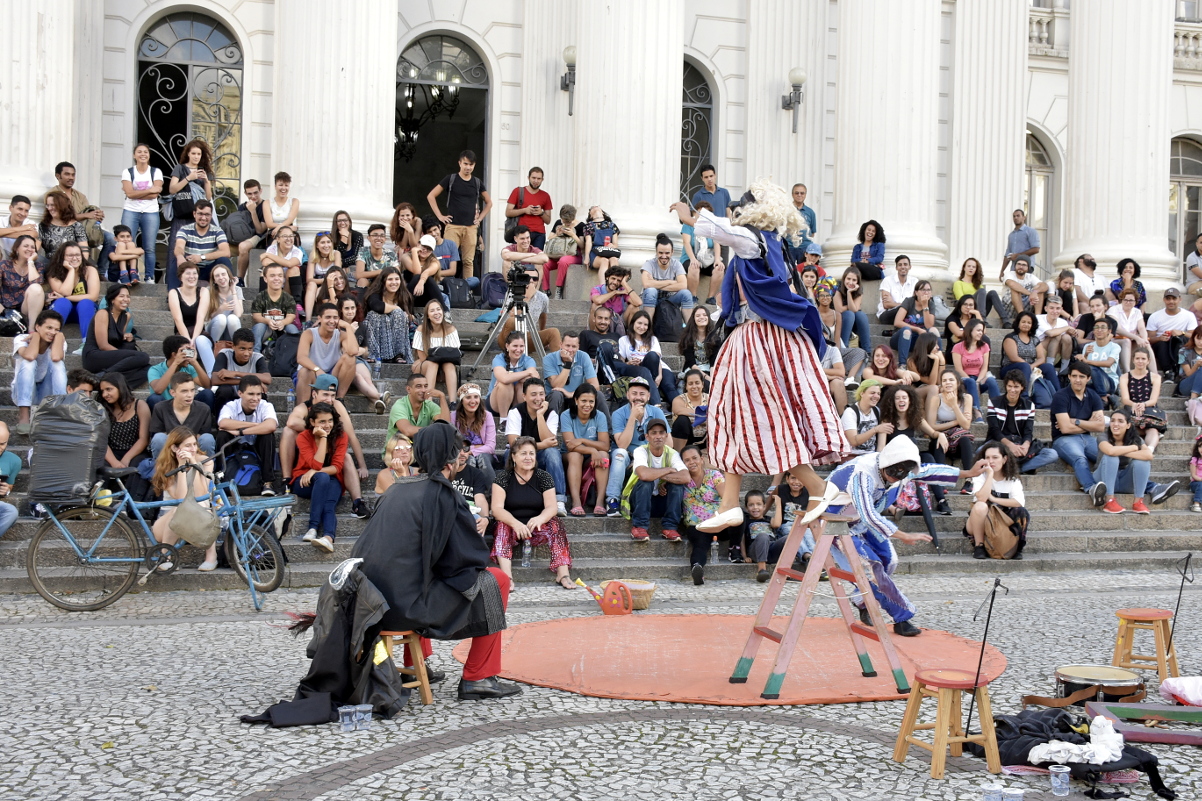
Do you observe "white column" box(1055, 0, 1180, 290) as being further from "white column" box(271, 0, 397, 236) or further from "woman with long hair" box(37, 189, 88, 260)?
"woman with long hair" box(37, 189, 88, 260)

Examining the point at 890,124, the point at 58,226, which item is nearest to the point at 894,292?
the point at 890,124

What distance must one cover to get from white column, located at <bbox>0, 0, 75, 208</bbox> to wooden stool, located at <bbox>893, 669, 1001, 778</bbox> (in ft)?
39.2

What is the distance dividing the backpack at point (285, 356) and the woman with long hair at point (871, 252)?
24.6 feet

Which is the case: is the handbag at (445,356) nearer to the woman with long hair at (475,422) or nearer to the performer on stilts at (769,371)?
the woman with long hair at (475,422)

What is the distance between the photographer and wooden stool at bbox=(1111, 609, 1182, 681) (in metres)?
7.05

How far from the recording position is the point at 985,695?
18.3 ft

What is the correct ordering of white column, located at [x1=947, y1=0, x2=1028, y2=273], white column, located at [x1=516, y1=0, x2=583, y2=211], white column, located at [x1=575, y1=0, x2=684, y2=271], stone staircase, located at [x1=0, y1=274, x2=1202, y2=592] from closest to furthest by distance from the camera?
stone staircase, located at [x1=0, y1=274, x2=1202, y2=592] < white column, located at [x1=575, y1=0, x2=684, y2=271] < white column, located at [x1=516, y1=0, x2=583, y2=211] < white column, located at [x1=947, y1=0, x2=1028, y2=273]

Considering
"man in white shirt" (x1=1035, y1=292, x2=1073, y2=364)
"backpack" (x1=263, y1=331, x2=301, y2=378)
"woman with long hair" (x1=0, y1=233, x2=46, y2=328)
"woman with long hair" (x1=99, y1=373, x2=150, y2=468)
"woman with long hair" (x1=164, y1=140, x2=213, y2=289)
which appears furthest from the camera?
"man in white shirt" (x1=1035, y1=292, x2=1073, y2=364)

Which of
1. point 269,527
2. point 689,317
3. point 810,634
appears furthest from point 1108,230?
point 269,527

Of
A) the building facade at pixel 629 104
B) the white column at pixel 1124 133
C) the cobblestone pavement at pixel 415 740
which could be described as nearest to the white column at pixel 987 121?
the building facade at pixel 629 104

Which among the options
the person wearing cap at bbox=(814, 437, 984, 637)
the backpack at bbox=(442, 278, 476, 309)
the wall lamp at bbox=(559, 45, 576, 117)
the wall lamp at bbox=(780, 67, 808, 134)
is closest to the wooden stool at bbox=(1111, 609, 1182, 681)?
the person wearing cap at bbox=(814, 437, 984, 637)

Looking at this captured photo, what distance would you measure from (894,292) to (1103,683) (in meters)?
10.6

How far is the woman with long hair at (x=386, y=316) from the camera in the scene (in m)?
13.3

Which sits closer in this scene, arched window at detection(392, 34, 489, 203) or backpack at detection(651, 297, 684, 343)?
backpack at detection(651, 297, 684, 343)
